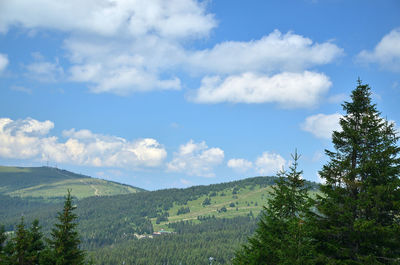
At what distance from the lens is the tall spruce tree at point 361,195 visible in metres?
18.2

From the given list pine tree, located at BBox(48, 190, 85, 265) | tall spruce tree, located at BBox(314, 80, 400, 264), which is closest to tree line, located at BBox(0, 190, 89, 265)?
pine tree, located at BBox(48, 190, 85, 265)

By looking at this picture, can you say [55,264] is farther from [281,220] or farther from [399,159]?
[399,159]

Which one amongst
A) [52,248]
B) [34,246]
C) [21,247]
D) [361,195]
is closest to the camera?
[361,195]

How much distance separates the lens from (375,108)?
71.2 feet

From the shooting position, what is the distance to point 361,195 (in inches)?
750

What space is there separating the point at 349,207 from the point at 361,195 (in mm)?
1086

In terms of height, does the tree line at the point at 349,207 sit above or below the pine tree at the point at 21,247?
above

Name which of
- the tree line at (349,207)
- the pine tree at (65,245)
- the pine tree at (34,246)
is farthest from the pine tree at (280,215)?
the pine tree at (34,246)

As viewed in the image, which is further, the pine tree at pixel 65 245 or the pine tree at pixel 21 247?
the pine tree at pixel 21 247

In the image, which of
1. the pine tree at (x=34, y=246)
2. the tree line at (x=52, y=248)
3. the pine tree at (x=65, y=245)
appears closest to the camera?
the pine tree at (x=65, y=245)

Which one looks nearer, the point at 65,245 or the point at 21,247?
the point at 65,245

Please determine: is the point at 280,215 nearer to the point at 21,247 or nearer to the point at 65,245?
the point at 65,245

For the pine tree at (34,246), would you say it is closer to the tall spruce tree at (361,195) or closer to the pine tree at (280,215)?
the pine tree at (280,215)

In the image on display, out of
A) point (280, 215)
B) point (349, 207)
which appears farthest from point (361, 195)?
point (280, 215)
